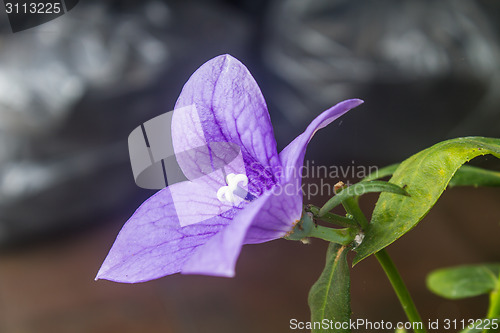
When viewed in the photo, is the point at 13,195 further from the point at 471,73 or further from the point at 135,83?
the point at 471,73

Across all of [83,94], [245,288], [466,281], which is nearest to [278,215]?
[466,281]

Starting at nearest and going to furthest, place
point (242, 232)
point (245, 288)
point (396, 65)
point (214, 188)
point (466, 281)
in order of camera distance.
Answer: point (242, 232), point (214, 188), point (466, 281), point (245, 288), point (396, 65)

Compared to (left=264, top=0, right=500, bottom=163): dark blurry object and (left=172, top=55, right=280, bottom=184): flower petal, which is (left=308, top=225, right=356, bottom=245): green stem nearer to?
(left=172, top=55, right=280, bottom=184): flower petal

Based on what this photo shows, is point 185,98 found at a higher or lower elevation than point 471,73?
higher

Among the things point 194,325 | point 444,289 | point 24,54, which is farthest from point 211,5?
point 444,289

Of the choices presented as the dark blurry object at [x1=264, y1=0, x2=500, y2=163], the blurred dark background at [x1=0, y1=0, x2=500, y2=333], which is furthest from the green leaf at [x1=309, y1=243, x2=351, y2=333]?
the dark blurry object at [x1=264, y1=0, x2=500, y2=163]

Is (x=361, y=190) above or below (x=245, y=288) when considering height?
above

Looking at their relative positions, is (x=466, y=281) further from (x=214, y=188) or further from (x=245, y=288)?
(x=245, y=288)
